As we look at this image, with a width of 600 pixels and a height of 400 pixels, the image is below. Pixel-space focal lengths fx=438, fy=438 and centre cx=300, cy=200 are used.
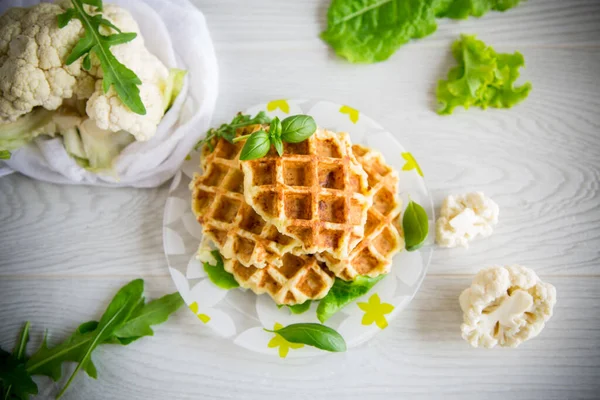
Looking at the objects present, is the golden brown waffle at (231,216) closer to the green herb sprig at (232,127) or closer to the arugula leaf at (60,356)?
the green herb sprig at (232,127)

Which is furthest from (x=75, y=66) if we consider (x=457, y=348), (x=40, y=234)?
(x=457, y=348)

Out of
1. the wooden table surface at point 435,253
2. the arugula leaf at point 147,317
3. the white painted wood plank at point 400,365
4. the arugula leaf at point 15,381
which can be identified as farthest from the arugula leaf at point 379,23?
the arugula leaf at point 15,381

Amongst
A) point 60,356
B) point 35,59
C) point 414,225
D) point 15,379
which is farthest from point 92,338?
point 414,225

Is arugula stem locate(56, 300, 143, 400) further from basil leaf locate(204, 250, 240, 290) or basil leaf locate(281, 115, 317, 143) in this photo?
basil leaf locate(281, 115, 317, 143)

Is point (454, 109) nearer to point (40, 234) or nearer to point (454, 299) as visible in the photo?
point (454, 299)

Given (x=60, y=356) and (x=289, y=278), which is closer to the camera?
(x=289, y=278)

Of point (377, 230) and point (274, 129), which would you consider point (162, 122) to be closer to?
point (274, 129)
